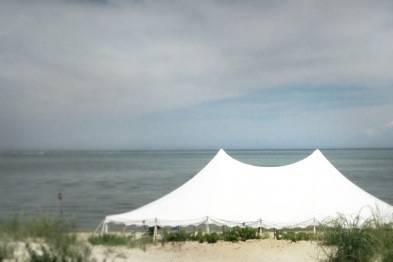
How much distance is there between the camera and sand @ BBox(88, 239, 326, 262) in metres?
10.6

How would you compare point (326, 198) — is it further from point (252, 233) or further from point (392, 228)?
point (392, 228)

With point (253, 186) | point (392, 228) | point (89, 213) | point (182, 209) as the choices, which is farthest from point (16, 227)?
point (89, 213)

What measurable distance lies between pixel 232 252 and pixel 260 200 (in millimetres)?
3052

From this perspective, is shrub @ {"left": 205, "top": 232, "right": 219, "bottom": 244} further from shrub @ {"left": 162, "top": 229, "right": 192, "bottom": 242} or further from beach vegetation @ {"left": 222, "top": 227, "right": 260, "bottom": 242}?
shrub @ {"left": 162, "top": 229, "right": 192, "bottom": 242}

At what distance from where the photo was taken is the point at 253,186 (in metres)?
15.6

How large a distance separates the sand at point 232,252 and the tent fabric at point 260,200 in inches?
35.6

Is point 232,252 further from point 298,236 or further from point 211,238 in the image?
point 298,236

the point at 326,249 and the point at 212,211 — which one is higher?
the point at 212,211

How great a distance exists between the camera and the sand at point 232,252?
10.6 m

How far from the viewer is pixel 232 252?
12.3 meters

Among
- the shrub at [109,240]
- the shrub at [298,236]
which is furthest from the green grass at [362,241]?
the shrub at [298,236]

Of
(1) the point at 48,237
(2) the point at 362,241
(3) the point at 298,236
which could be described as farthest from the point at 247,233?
(1) the point at 48,237

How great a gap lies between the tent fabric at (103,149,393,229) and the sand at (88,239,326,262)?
90 centimetres

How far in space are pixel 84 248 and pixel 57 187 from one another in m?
37.3
